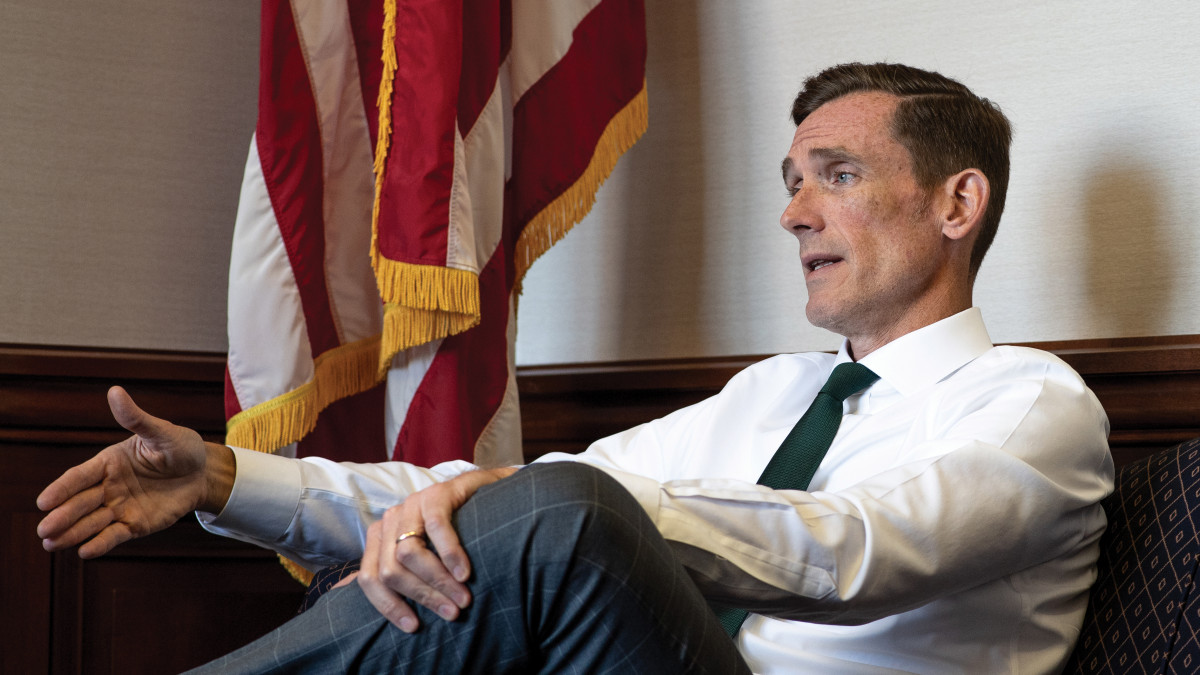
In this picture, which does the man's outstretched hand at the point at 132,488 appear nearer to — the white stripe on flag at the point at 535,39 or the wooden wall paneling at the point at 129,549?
the wooden wall paneling at the point at 129,549

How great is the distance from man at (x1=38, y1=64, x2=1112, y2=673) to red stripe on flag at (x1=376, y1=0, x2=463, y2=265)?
443 mm

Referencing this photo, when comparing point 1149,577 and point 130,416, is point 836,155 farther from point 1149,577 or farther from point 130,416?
point 130,416

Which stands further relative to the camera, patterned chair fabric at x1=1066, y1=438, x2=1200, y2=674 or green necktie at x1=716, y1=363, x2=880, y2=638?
green necktie at x1=716, y1=363, x2=880, y2=638

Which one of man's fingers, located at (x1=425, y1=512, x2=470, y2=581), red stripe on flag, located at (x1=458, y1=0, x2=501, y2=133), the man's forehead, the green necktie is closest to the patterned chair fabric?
the green necktie

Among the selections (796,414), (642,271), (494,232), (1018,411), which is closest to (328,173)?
(494,232)

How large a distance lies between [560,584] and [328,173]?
1.38 meters

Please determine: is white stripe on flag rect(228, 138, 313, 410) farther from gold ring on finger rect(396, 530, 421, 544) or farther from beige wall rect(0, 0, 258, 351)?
gold ring on finger rect(396, 530, 421, 544)

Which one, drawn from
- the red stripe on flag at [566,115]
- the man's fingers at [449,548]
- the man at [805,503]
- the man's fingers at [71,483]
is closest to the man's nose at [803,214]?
the man at [805,503]

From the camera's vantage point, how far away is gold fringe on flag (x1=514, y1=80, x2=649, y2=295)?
2.09 metres

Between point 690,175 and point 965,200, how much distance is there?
771mm

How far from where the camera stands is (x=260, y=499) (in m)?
1.43

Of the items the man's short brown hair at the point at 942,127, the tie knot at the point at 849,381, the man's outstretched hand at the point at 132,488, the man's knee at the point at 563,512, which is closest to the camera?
the man's knee at the point at 563,512

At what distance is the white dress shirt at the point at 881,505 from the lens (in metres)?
1.00

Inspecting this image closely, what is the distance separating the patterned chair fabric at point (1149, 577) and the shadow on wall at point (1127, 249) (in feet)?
1.41
